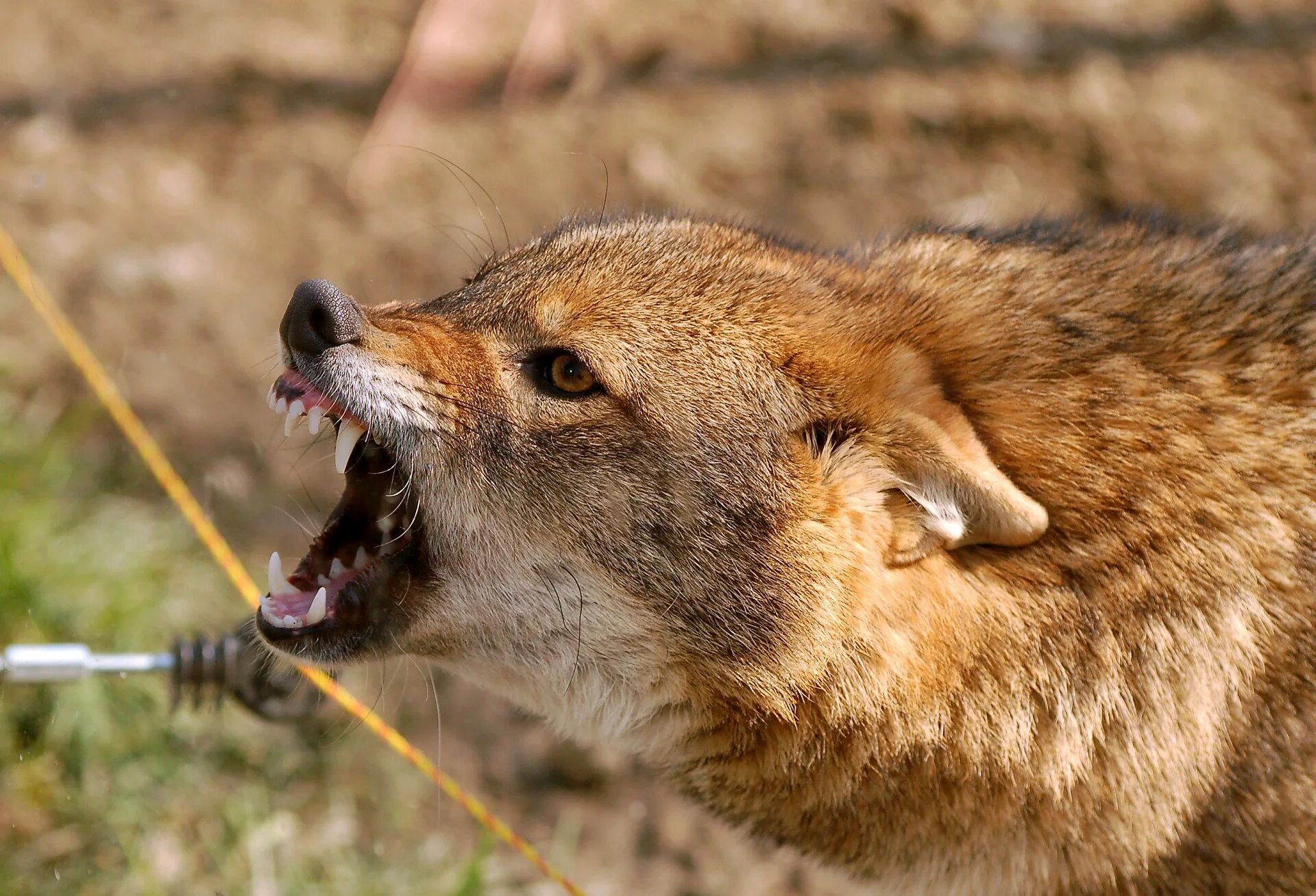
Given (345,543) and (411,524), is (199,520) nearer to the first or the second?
(345,543)

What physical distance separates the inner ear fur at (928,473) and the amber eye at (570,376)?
51 centimetres

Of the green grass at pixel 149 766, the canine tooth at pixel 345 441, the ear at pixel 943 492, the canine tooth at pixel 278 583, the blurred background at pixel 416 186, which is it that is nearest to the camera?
the ear at pixel 943 492

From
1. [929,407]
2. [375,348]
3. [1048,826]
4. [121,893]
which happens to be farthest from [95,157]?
[1048,826]

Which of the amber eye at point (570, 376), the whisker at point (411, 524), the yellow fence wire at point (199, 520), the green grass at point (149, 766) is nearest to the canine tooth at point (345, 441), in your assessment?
the whisker at point (411, 524)

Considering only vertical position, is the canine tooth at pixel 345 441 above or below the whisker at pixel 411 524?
above

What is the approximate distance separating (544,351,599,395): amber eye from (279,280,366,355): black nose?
426 mm

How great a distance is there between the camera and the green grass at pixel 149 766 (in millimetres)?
4246

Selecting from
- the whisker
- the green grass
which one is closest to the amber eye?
the whisker

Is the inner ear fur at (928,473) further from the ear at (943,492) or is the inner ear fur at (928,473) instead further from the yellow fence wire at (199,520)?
the yellow fence wire at (199,520)

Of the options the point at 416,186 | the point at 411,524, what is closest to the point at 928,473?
the point at 411,524

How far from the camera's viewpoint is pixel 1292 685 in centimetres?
275

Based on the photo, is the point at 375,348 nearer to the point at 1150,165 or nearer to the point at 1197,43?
the point at 1150,165

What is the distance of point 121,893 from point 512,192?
3.60 m

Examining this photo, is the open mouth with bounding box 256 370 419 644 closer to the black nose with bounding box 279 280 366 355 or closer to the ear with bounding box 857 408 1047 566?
the black nose with bounding box 279 280 366 355
